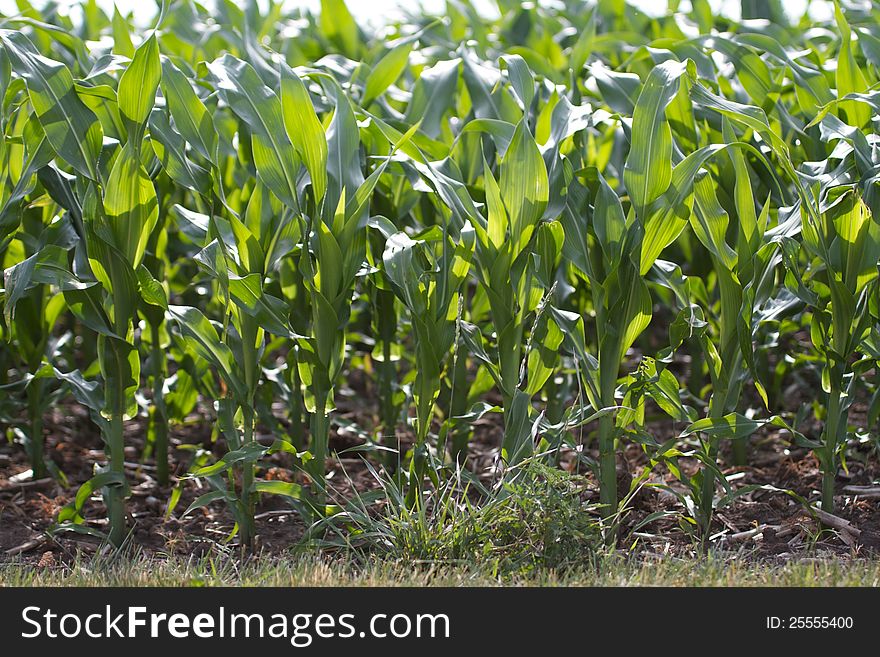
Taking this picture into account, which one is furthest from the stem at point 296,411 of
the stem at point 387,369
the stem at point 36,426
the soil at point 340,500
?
the stem at point 36,426

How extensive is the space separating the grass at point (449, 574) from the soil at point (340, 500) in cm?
16

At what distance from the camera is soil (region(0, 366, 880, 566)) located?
2787 mm

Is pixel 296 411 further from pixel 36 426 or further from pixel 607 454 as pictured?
pixel 607 454

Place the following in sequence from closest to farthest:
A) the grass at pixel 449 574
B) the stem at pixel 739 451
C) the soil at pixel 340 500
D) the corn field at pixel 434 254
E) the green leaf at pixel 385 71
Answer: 1. the grass at pixel 449 574
2. the corn field at pixel 434 254
3. the soil at pixel 340 500
4. the green leaf at pixel 385 71
5. the stem at pixel 739 451

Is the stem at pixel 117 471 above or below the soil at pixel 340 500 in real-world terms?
above

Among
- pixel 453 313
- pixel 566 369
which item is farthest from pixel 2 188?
pixel 566 369

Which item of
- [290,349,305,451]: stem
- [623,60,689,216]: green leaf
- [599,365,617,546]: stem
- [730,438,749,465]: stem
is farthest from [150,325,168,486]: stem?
[730,438,749,465]: stem

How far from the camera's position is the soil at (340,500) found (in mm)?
2787

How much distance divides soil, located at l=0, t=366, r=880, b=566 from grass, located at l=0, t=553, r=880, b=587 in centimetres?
16

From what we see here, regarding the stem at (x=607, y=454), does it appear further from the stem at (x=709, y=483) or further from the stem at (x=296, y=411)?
the stem at (x=296, y=411)

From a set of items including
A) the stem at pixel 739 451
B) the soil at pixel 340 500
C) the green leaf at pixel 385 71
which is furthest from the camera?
the stem at pixel 739 451

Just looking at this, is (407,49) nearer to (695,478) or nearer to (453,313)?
(453,313)

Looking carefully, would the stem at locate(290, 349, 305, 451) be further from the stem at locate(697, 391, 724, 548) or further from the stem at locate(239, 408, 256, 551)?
the stem at locate(697, 391, 724, 548)

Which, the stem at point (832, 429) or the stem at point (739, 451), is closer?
the stem at point (832, 429)
